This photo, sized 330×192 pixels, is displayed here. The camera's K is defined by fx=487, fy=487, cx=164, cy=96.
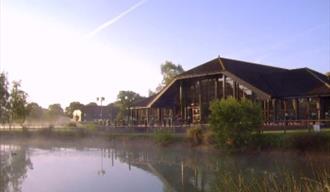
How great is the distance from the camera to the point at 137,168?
25984mm

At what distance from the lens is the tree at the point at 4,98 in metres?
56.8

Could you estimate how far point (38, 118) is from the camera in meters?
119

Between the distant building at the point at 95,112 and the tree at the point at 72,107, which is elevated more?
the tree at the point at 72,107

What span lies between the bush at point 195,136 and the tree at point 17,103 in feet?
112

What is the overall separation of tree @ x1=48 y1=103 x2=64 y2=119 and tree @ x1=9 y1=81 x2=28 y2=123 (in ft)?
171

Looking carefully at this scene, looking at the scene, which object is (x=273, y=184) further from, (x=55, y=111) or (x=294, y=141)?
(x=55, y=111)

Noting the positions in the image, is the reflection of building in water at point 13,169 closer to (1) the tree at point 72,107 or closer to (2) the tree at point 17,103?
(2) the tree at point 17,103

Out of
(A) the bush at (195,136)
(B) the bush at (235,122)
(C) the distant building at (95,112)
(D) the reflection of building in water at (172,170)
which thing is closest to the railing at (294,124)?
(B) the bush at (235,122)

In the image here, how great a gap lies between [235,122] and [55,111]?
103205 mm

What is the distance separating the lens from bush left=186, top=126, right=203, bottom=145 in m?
31.9

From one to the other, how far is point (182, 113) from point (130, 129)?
4765mm

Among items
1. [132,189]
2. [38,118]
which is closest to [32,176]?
[132,189]

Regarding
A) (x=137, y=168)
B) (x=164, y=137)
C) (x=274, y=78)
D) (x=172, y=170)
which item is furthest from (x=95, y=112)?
(x=172, y=170)

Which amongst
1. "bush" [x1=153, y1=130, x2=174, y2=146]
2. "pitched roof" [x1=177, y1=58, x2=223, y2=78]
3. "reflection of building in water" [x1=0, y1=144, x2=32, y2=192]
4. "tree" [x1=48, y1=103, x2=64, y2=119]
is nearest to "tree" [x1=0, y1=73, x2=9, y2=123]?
"reflection of building in water" [x1=0, y1=144, x2=32, y2=192]
